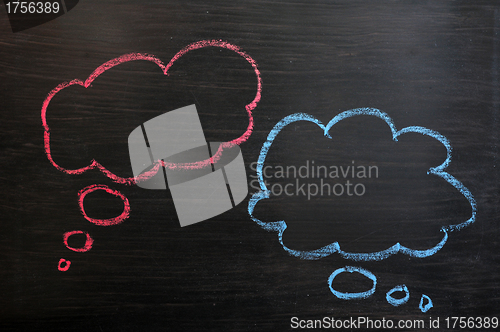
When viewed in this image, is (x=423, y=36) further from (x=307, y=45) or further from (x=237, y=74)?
(x=237, y=74)

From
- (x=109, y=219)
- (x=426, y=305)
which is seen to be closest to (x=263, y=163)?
(x=109, y=219)

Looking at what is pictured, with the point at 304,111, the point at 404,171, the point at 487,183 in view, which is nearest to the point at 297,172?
the point at 304,111

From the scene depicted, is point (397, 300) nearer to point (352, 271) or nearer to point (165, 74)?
point (352, 271)

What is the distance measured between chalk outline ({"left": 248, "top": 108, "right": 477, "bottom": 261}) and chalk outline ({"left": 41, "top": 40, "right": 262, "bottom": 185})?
9 cm

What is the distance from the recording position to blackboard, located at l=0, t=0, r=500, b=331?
881 millimetres

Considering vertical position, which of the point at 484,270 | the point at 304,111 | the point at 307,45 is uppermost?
the point at 307,45

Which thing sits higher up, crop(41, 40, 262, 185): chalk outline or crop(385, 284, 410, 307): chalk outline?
crop(41, 40, 262, 185): chalk outline

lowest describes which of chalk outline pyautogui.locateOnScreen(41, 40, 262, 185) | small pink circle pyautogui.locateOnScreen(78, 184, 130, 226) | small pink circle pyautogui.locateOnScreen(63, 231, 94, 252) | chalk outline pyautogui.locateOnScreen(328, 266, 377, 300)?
chalk outline pyautogui.locateOnScreen(328, 266, 377, 300)

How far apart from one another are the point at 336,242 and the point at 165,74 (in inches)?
25.8

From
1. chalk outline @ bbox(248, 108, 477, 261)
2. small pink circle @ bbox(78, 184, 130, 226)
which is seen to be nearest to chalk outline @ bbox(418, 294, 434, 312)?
chalk outline @ bbox(248, 108, 477, 261)

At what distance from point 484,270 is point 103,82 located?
1.17 m

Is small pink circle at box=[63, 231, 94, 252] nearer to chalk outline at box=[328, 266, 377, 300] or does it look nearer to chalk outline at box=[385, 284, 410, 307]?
chalk outline at box=[328, 266, 377, 300]

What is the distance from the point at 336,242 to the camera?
2.91 ft

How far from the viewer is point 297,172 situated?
0.89m
